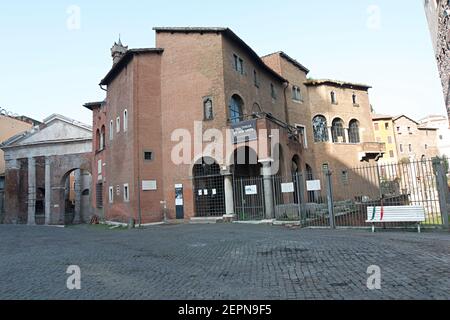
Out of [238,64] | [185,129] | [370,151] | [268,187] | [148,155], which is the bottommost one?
[268,187]

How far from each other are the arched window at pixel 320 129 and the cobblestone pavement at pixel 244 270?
70.9 ft

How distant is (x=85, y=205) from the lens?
3194 centimetres

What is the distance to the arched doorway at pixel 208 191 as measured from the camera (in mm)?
18845

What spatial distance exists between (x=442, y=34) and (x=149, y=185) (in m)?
15.7

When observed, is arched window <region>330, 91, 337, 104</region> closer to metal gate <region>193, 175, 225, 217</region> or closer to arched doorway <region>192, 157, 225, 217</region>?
arched doorway <region>192, 157, 225, 217</region>

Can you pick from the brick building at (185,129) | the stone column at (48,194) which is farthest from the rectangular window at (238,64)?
the stone column at (48,194)

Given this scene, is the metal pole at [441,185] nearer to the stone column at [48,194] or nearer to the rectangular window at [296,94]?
the rectangular window at [296,94]

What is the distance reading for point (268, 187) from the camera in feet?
54.9

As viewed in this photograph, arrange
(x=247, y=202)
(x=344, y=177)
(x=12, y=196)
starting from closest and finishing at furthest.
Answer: (x=247, y=202) → (x=12, y=196) → (x=344, y=177)

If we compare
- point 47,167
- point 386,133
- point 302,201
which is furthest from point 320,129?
point 47,167

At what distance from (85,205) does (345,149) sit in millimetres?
26042

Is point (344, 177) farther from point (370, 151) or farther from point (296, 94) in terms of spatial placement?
point (296, 94)
